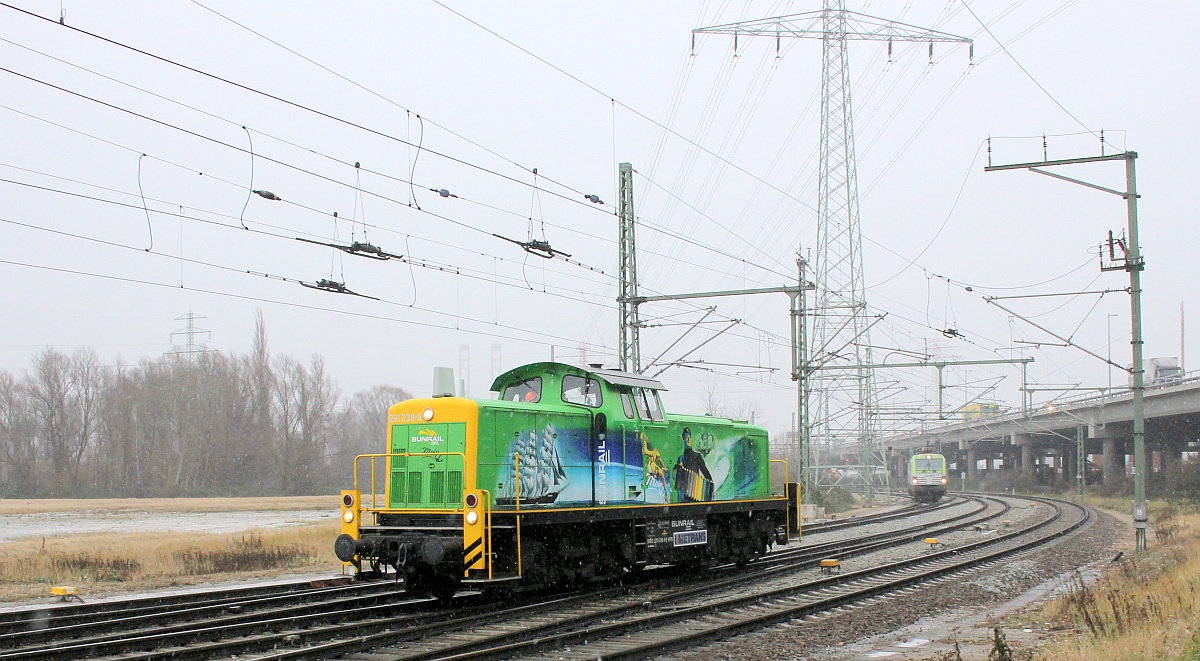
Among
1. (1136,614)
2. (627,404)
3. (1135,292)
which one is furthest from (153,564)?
(1135,292)

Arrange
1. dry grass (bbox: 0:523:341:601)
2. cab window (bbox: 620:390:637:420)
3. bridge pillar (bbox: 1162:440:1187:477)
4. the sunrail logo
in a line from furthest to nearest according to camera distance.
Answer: bridge pillar (bbox: 1162:440:1187:477) → dry grass (bbox: 0:523:341:601) → cab window (bbox: 620:390:637:420) → the sunrail logo

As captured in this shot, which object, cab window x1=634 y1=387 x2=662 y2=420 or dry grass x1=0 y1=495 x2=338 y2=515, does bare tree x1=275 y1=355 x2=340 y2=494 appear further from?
cab window x1=634 y1=387 x2=662 y2=420

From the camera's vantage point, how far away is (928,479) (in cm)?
5041

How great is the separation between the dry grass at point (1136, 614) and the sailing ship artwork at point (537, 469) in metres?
6.45

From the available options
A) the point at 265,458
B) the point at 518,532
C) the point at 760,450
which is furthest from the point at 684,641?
the point at 265,458

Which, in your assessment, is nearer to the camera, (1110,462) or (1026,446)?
(1110,462)

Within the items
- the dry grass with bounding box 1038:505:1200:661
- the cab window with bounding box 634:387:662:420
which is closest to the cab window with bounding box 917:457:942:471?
the dry grass with bounding box 1038:505:1200:661

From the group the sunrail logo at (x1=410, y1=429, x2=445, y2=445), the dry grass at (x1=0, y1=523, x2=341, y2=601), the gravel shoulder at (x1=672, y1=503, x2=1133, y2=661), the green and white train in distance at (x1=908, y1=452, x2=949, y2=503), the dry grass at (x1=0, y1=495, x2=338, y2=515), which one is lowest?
the dry grass at (x1=0, y1=495, x2=338, y2=515)

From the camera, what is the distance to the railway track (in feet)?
30.8

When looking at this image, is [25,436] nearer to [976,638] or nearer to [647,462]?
[647,462]

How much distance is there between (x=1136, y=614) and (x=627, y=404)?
7190 millimetres

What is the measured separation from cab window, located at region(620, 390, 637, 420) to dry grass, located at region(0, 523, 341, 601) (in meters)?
7.85

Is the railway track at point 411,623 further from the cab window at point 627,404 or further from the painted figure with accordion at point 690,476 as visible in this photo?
the cab window at point 627,404

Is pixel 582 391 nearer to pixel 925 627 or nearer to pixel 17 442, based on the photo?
pixel 925 627
